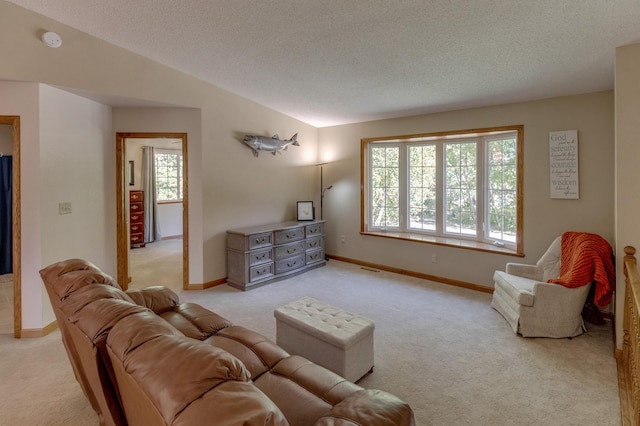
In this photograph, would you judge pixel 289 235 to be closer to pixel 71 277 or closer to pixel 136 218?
pixel 71 277

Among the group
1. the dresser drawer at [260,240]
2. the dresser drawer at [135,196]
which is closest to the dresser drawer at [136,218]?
the dresser drawer at [135,196]

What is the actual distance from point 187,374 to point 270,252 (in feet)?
12.5

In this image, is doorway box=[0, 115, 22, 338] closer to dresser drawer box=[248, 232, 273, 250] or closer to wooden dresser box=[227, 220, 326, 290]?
wooden dresser box=[227, 220, 326, 290]

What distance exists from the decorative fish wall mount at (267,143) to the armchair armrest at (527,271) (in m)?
3.59

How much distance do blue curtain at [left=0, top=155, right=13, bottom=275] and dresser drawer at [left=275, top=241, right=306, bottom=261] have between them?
3.93 metres

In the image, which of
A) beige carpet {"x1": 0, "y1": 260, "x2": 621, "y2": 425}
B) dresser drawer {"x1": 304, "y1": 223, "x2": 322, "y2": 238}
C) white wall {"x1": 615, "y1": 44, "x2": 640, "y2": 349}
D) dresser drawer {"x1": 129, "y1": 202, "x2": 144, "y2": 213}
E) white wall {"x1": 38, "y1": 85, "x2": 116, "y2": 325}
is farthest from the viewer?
dresser drawer {"x1": 129, "y1": 202, "x2": 144, "y2": 213}

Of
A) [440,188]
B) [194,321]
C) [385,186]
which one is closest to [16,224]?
[194,321]

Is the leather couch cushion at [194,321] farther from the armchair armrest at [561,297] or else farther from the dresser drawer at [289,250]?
the armchair armrest at [561,297]

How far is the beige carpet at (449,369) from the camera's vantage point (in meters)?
2.04

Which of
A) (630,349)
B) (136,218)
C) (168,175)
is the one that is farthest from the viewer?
(168,175)

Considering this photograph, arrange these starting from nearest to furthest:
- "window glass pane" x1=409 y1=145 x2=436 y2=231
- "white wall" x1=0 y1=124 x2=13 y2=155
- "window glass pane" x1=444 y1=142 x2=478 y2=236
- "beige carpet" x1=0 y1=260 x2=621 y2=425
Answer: "beige carpet" x1=0 y1=260 x2=621 y2=425
"window glass pane" x1=444 y1=142 x2=478 y2=236
"white wall" x1=0 y1=124 x2=13 y2=155
"window glass pane" x1=409 y1=145 x2=436 y2=231

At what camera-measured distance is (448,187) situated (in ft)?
15.9

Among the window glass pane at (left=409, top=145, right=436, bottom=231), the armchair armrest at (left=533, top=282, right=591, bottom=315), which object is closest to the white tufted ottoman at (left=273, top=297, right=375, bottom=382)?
the armchair armrest at (left=533, top=282, right=591, bottom=315)

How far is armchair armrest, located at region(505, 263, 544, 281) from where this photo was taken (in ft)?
11.5
